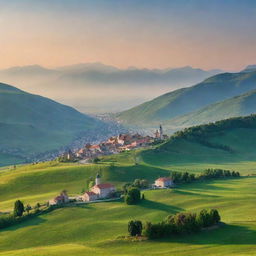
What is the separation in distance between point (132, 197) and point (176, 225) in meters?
28.5

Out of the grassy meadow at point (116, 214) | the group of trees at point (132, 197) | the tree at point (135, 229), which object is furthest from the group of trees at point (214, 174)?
the tree at point (135, 229)

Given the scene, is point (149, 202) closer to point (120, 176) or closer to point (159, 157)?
point (120, 176)

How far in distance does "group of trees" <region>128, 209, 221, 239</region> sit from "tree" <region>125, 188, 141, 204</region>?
85.0ft

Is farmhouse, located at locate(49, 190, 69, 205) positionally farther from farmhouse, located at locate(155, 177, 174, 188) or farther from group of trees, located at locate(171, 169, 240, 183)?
group of trees, located at locate(171, 169, 240, 183)

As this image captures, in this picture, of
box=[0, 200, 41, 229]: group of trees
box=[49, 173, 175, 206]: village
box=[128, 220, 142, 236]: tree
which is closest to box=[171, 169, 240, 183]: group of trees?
box=[49, 173, 175, 206]: village

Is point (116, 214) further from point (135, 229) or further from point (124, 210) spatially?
point (135, 229)

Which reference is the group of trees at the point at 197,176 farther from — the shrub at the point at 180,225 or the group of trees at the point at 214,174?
the shrub at the point at 180,225

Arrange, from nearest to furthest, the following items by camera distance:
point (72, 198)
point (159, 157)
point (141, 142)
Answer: point (72, 198)
point (159, 157)
point (141, 142)

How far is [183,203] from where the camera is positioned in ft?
336

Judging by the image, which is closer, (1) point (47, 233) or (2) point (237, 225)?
(2) point (237, 225)

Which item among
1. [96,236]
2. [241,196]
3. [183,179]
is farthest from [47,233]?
[183,179]

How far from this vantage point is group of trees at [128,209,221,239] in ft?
245

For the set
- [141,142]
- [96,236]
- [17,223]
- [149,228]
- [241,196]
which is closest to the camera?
[149,228]

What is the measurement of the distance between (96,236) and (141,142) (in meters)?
119
